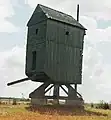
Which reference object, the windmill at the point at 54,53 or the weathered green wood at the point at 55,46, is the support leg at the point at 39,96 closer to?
the windmill at the point at 54,53

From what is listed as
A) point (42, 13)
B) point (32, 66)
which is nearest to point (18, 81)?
point (32, 66)

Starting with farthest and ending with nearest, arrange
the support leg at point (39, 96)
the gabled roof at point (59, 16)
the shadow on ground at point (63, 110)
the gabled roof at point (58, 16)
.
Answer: the gabled roof at point (59, 16) → the gabled roof at point (58, 16) → the support leg at point (39, 96) → the shadow on ground at point (63, 110)

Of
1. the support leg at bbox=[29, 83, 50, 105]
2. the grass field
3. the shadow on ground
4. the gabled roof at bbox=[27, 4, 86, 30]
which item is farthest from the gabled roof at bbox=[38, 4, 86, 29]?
the grass field

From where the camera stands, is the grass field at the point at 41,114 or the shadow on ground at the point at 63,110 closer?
the grass field at the point at 41,114

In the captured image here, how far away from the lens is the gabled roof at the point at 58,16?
110ft

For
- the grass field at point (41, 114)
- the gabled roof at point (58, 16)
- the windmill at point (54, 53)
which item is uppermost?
the gabled roof at point (58, 16)

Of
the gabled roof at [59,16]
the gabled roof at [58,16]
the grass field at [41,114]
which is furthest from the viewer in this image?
the gabled roof at [59,16]

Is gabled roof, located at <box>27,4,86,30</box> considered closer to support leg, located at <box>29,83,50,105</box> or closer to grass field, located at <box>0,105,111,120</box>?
support leg, located at <box>29,83,50,105</box>

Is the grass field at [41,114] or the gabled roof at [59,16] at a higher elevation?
the gabled roof at [59,16]

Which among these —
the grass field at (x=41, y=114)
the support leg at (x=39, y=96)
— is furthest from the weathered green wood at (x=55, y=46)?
the grass field at (x=41, y=114)

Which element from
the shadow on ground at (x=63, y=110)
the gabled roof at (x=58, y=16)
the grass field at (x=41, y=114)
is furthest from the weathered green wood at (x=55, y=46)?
the grass field at (x=41, y=114)

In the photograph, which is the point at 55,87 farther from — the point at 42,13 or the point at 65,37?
the point at 42,13

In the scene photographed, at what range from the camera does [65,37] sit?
34.4 m

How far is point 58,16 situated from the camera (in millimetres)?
34906
